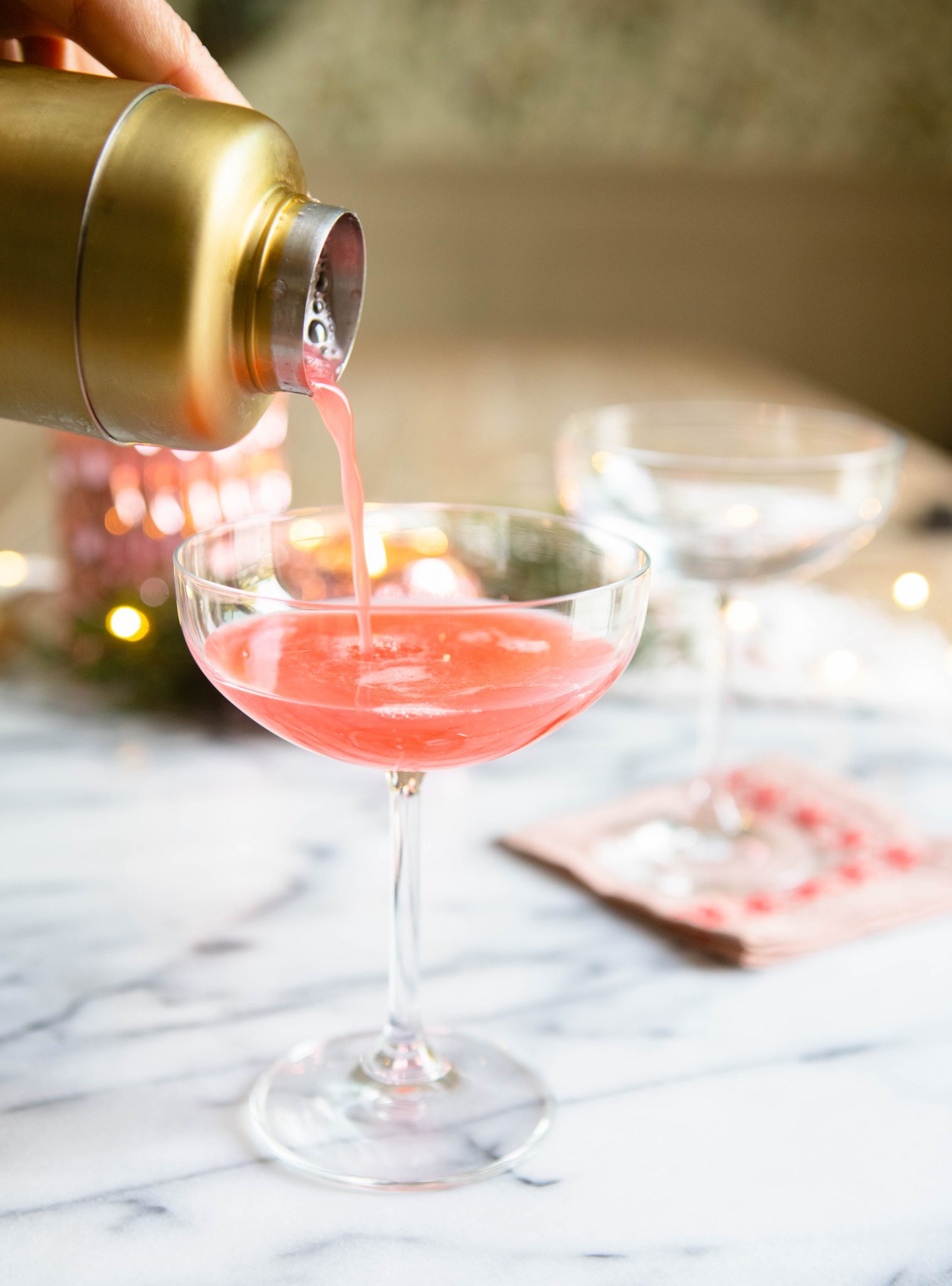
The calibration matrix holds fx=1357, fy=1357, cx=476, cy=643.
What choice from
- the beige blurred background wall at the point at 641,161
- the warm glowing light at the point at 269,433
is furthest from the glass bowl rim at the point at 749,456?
the beige blurred background wall at the point at 641,161

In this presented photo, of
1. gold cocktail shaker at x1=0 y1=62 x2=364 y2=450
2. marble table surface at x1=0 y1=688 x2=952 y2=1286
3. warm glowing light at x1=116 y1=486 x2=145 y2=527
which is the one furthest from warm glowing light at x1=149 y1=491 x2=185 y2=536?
gold cocktail shaker at x1=0 y1=62 x2=364 y2=450

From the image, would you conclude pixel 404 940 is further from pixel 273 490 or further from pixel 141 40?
pixel 273 490

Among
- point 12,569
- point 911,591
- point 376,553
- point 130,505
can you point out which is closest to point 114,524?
point 130,505

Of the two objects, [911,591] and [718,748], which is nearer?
[718,748]

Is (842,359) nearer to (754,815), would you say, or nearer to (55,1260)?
(754,815)

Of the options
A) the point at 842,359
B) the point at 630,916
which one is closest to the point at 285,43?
the point at 842,359

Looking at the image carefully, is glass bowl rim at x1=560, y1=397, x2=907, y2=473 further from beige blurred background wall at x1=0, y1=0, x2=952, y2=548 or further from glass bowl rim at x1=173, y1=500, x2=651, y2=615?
beige blurred background wall at x1=0, y1=0, x2=952, y2=548

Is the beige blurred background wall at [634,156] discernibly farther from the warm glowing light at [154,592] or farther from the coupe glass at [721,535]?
the coupe glass at [721,535]
